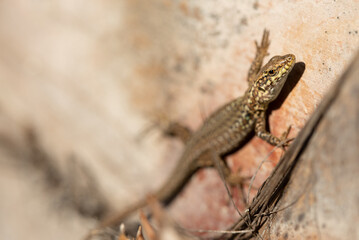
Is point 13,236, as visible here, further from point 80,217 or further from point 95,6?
point 95,6

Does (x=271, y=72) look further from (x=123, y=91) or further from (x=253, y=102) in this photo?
(x=123, y=91)

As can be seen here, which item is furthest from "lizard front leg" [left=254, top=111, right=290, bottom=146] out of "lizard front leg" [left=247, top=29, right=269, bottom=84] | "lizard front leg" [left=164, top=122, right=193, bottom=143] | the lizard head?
"lizard front leg" [left=164, top=122, right=193, bottom=143]

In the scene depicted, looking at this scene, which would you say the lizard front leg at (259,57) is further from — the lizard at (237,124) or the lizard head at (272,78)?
the lizard head at (272,78)

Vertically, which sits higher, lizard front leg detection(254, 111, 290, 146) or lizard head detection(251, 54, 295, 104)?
lizard head detection(251, 54, 295, 104)

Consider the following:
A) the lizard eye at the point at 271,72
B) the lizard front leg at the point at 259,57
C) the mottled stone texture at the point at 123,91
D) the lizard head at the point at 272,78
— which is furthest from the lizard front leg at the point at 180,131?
the lizard eye at the point at 271,72

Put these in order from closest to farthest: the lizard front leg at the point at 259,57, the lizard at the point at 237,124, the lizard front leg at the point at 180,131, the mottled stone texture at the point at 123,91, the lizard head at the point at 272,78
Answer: the lizard head at the point at 272,78 < the lizard at the point at 237,124 < the mottled stone texture at the point at 123,91 < the lizard front leg at the point at 259,57 < the lizard front leg at the point at 180,131

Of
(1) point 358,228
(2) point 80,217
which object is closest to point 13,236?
(2) point 80,217

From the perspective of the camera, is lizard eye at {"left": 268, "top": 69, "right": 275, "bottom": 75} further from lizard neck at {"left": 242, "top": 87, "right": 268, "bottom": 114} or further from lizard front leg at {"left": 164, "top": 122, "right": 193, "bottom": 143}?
lizard front leg at {"left": 164, "top": 122, "right": 193, "bottom": 143}

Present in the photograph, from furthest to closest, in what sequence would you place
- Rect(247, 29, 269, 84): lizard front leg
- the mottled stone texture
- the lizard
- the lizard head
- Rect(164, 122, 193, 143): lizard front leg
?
Rect(164, 122, 193, 143): lizard front leg → Rect(247, 29, 269, 84): lizard front leg → the mottled stone texture → the lizard → the lizard head
